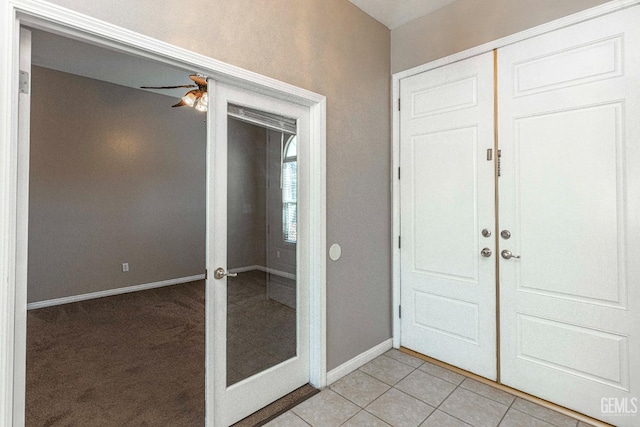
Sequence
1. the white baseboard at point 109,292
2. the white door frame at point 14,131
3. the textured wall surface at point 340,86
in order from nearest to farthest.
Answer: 1. the white door frame at point 14,131
2. the textured wall surface at point 340,86
3. the white baseboard at point 109,292

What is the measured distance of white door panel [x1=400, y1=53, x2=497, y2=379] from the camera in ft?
7.73

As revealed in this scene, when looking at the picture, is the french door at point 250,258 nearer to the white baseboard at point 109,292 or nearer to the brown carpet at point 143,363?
the brown carpet at point 143,363

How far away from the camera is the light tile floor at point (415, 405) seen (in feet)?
6.32

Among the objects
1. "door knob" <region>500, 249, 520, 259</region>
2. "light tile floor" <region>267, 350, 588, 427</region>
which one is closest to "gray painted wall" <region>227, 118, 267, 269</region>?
"light tile floor" <region>267, 350, 588, 427</region>

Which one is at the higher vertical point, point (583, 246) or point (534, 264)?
point (583, 246)

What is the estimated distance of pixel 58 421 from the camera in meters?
1.91

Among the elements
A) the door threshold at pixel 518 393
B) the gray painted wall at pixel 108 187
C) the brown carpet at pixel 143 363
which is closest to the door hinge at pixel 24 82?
the brown carpet at pixel 143 363

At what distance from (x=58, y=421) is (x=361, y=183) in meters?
2.65

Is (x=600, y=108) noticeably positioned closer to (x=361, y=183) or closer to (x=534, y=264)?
(x=534, y=264)

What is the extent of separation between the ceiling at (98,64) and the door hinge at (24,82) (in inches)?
82.6

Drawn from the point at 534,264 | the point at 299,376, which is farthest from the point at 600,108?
the point at 299,376

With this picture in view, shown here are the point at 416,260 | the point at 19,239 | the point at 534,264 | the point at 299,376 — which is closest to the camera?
the point at 19,239

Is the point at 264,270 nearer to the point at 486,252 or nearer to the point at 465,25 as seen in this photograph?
the point at 486,252

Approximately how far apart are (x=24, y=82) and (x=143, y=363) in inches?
90.8
